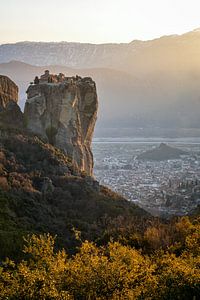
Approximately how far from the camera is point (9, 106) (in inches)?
2184

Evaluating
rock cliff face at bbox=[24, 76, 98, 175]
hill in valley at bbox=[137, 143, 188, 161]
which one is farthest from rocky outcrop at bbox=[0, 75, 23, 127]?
hill in valley at bbox=[137, 143, 188, 161]

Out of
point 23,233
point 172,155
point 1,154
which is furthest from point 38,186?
point 172,155

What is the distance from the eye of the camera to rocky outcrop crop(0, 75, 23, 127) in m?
54.1

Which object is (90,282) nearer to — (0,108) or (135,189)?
(0,108)

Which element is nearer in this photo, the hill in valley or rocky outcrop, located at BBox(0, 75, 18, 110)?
rocky outcrop, located at BBox(0, 75, 18, 110)

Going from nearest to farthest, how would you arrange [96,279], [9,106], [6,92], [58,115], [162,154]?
[96,279] < [58,115] < [9,106] < [6,92] < [162,154]

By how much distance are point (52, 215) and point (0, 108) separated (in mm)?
21562

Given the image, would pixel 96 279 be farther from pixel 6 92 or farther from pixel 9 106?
pixel 6 92

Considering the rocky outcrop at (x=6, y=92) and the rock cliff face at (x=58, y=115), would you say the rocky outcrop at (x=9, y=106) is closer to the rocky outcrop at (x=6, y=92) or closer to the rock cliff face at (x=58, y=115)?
the rocky outcrop at (x=6, y=92)

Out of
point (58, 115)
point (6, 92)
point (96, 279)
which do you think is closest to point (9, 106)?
point (6, 92)

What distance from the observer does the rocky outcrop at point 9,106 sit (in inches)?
2128

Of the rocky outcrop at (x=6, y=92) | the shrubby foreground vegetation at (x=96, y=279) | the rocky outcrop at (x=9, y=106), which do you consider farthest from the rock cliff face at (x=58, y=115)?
the shrubby foreground vegetation at (x=96, y=279)

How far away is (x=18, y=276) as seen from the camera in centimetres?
1445

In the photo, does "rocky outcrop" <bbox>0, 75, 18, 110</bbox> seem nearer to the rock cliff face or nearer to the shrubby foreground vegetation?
the rock cliff face
